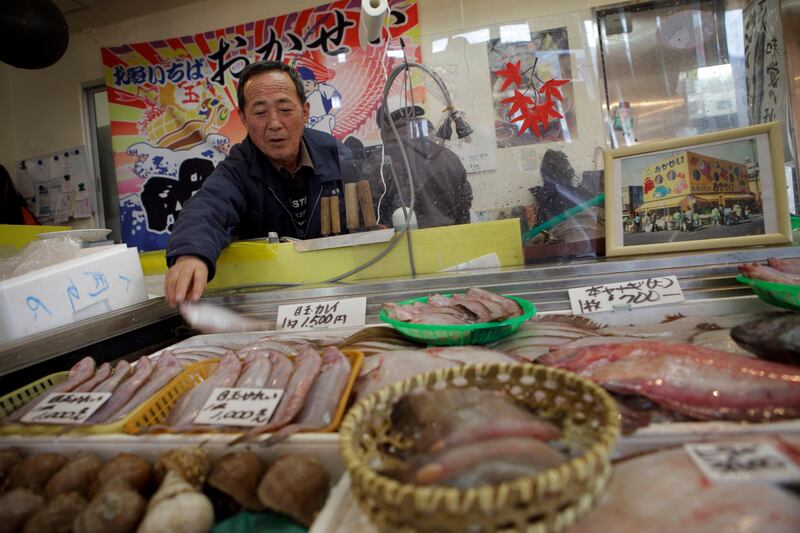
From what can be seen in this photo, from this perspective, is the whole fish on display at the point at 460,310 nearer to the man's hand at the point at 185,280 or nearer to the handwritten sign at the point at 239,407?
the handwritten sign at the point at 239,407

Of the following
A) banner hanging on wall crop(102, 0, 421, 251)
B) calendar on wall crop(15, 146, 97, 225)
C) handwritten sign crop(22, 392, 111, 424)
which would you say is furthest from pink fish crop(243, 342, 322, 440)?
calendar on wall crop(15, 146, 97, 225)

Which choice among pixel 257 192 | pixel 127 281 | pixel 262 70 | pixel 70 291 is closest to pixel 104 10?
pixel 262 70

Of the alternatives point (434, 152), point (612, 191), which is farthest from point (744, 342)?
point (434, 152)

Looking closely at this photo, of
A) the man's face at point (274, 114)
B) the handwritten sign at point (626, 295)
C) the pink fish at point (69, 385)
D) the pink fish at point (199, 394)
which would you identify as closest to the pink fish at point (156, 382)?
the pink fish at point (199, 394)

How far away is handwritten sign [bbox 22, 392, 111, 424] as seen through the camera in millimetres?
1191

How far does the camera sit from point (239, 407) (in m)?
1.13

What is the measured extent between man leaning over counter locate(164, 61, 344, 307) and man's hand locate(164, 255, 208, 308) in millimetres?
369

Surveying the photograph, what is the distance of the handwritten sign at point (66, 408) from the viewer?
A: 1.19 metres

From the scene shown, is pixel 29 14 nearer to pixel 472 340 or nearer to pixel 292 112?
pixel 292 112

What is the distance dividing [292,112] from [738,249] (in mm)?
2704

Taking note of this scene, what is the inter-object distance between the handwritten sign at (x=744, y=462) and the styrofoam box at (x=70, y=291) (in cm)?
217

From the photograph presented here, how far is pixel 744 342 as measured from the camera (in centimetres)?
108

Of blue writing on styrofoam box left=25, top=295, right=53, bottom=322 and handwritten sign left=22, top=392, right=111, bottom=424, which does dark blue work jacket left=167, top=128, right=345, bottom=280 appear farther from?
handwritten sign left=22, top=392, right=111, bottom=424

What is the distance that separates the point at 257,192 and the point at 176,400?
199 cm
